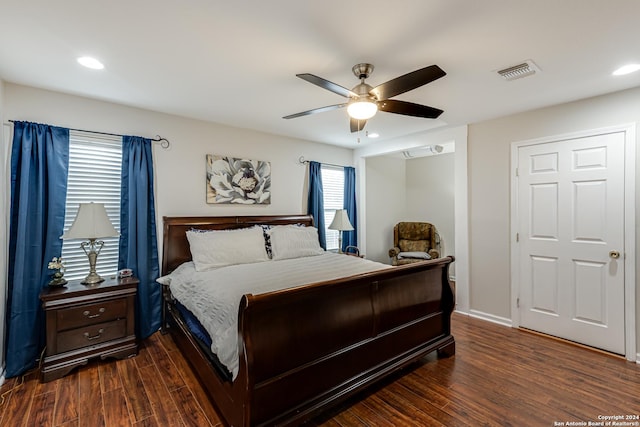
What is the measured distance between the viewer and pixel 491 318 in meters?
3.61

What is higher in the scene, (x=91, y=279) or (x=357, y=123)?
(x=357, y=123)

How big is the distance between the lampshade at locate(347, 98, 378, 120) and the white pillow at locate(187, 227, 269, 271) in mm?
1936

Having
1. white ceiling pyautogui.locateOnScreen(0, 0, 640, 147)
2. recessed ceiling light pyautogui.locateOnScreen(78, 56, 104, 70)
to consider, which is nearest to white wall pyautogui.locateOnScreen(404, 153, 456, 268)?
white ceiling pyautogui.locateOnScreen(0, 0, 640, 147)

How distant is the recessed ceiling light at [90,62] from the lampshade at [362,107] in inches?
77.1

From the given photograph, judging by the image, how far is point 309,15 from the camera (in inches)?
65.9

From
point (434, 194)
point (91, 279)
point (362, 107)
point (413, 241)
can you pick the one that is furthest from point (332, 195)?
point (91, 279)

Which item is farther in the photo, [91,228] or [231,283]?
[91,228]

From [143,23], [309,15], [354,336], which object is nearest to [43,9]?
[143,23]

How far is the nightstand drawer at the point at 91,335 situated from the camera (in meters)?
2.46

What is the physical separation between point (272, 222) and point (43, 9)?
294 centimetres

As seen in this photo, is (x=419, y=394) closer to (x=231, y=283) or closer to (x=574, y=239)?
(x=231, y=283)

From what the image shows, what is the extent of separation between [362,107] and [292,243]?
206 cm

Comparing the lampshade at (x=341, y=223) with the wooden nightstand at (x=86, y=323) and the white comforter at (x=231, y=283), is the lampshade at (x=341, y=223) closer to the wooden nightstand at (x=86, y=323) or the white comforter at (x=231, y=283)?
the white comforter at (x=231, y=283)

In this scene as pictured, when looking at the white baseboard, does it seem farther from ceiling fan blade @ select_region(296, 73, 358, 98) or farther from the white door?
ceiling fan blade @ select_region(296, 73, 358, 98)
